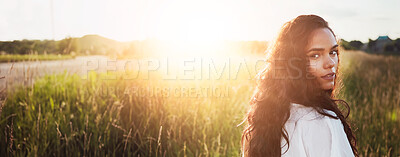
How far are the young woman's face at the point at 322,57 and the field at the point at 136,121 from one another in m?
1.39

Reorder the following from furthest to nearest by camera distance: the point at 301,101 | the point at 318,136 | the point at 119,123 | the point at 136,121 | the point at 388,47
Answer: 1. the point at 388,47
2. the point at 136,121
3. the point at 119,123
4. the point at 301,101
5. the point at 318,136

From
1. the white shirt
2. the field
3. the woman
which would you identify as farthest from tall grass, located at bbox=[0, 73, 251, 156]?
the white shirt

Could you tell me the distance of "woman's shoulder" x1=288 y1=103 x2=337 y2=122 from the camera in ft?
3.75

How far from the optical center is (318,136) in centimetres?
113

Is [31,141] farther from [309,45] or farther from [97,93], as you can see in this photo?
[309,45]

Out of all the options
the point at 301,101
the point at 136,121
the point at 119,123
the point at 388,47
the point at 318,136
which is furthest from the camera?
the point at 388,47

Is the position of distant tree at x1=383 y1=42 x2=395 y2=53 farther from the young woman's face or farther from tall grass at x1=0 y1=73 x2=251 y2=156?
the young woman's face

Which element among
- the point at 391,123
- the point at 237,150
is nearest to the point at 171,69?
the point at 237,150

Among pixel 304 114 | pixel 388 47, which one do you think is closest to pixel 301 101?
pixel 304 114

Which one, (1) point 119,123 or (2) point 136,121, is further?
(2) point 136,121

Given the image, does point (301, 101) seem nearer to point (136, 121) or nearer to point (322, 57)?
point (322, 57)

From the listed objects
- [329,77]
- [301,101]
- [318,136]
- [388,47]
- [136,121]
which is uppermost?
[388,47]

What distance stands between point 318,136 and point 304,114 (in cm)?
10

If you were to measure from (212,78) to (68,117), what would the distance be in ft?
7.80
